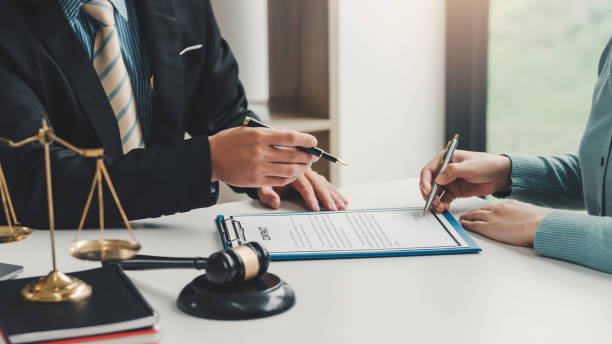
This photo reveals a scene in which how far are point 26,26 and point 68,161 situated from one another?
320mm

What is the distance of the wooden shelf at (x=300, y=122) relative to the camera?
2.27 metres

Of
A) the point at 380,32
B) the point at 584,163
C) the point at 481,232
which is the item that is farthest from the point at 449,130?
the point at 481,232

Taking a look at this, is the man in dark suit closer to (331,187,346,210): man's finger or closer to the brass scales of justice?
(331,187,346,210): man's finger

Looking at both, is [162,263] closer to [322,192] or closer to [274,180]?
[274,180]

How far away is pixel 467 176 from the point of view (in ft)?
4.42

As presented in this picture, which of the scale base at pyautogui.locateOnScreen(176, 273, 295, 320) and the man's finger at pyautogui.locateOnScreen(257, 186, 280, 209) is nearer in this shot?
the scale base at pyautogui.locateOnScreen(176, 273, 295, 320)

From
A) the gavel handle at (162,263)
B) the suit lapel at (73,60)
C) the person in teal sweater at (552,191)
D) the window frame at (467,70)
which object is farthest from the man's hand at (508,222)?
the window frame at (467,70)

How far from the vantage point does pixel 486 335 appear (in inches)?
31.6

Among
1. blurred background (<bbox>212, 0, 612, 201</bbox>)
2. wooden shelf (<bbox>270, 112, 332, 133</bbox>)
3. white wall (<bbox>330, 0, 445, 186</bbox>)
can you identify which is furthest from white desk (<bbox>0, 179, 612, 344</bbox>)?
white wall (<bbox>330, 0, 445, 186</bbox>)

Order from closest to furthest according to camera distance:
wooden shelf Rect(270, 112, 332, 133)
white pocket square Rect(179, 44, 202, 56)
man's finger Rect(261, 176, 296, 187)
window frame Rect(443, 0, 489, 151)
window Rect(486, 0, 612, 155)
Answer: man's finger Rect(261, 176, 296, 187) → white pocket square Rect(179, 44, 202, 56) → wooden shelf Rect(270, 112, 332, 133) → window Rect(486, 0, 612, 155) → window frame Rect(443, 0, 489, 151)

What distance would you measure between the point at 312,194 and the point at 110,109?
43cm

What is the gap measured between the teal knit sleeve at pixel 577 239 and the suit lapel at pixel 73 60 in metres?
0.83

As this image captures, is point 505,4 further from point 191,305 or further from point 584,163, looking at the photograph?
point 191,305

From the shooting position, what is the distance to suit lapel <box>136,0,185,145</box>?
158 centimetres
